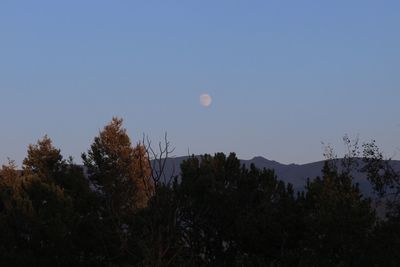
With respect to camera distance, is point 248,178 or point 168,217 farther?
point 248,178

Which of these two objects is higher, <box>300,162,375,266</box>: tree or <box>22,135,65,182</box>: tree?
<box>22,135,65,182</box>: tree

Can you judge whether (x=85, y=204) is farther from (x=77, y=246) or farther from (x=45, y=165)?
(x=45, y=165)

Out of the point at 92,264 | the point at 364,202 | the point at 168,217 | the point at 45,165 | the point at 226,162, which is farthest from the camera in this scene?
the point at 45,165

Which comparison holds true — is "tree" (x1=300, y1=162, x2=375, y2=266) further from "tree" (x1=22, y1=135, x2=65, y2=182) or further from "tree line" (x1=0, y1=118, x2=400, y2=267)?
"tree" (x1=22, y1=135, x2=65, y2=182)

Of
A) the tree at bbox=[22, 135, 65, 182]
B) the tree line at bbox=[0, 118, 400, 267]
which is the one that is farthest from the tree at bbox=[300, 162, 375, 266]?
the tree at bbox=[22, 135, 65, 182]

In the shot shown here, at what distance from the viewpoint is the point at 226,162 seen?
3647cm

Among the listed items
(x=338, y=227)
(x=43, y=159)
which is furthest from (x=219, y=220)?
(x=43, y=159)

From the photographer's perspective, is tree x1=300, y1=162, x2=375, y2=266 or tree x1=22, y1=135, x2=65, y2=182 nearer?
tree x1=300, y1=162, x2=375, y2=266

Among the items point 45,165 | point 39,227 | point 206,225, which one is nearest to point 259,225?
point 206,225

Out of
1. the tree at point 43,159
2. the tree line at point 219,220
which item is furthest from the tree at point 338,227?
the tree at point 43,159

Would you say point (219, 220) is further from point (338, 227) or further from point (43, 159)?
point (43, 159)

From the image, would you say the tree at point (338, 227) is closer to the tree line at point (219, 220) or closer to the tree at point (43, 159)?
the tree line at point (219, 220)

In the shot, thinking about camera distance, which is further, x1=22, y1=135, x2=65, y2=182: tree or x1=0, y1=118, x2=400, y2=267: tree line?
x1=22, y1=135, x2=65, y2=182: tree

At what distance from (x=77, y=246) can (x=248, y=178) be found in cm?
1006
